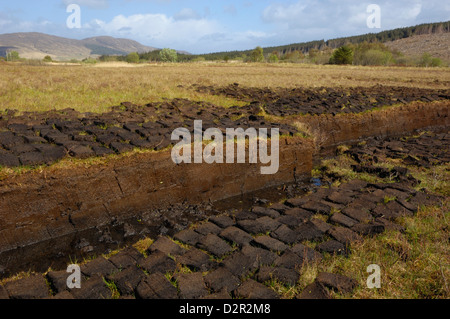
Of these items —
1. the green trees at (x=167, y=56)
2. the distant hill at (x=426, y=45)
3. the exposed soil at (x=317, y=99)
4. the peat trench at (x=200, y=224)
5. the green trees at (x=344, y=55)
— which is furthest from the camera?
the green trees at (x=167, y=56)

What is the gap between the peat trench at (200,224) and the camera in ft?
11.1

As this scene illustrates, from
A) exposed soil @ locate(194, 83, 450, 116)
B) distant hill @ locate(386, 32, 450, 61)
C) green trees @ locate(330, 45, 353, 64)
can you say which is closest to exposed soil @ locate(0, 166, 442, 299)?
exposed soil @ locate(194, 83, 450, 116)

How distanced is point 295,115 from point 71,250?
7766 mm

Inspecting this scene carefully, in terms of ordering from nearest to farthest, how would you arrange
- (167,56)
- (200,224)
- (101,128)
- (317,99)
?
(200,224) < (101,128) < (317,99) < (167,56)

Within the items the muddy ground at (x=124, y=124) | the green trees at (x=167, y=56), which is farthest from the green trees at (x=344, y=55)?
the muddy ground at (x=124, y=124)

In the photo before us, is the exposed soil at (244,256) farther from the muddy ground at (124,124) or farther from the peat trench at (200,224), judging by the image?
the muddy ground at (124,124)

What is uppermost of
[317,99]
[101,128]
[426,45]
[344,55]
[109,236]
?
[426,45]

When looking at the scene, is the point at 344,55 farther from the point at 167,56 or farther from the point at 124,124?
the point at 124,124

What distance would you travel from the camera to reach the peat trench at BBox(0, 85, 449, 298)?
11.1ft

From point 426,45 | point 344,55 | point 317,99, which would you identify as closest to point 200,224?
point 317,99

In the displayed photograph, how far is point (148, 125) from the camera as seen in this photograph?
7898 mm

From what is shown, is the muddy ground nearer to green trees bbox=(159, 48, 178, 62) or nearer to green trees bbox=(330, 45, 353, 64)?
green trees bbox=(330, 45, 353, 64)

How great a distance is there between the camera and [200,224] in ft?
17.1
